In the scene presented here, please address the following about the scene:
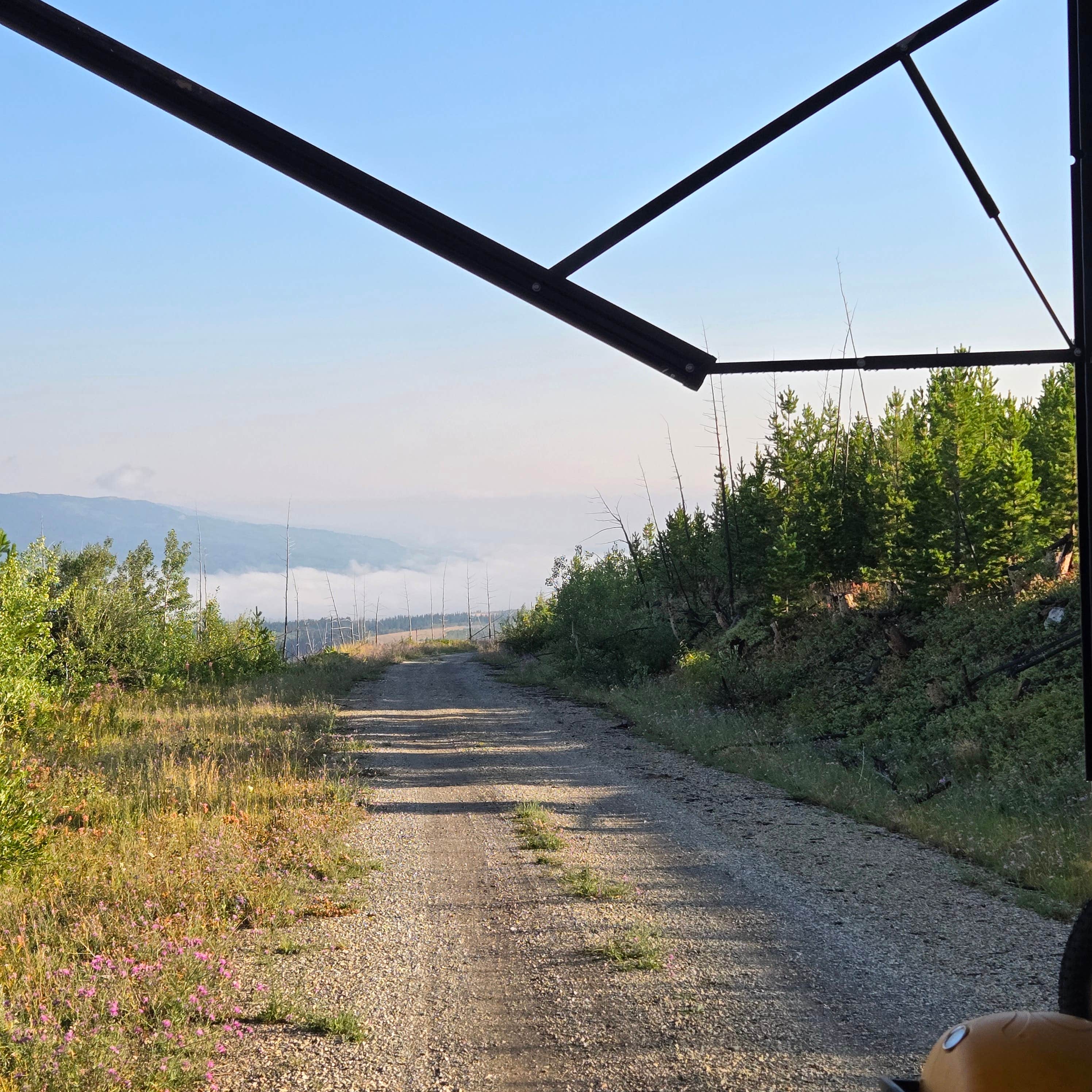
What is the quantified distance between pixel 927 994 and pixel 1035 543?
97.4 feet

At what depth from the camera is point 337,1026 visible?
4969 mm

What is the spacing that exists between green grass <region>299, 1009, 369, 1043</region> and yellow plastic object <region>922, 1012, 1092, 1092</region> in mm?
3581

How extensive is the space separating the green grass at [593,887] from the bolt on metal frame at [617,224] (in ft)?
17.1

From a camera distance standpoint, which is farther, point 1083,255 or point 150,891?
point 150,891

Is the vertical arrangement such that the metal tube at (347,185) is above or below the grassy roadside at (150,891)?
above

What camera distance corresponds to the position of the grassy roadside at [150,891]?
455 centimetres

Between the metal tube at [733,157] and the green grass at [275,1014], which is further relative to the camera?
the green grass at [275,1014]

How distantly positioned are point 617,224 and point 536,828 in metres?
8.43

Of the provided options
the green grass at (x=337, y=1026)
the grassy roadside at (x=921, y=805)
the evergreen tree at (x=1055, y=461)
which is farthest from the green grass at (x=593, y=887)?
the evergreen tree at (x=1055, y=461)

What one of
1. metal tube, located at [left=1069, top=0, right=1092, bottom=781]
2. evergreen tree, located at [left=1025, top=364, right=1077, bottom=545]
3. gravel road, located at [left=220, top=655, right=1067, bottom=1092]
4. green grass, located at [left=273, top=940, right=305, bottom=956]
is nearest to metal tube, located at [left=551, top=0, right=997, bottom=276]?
metal tube, located at [left=1069, top=0, right=1092, bottom=781]

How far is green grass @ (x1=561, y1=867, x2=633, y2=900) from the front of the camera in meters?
7.54

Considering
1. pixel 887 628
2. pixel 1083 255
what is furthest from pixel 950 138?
pixel 887 628

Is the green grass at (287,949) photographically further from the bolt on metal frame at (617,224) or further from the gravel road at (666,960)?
the bolt on metal frame at (617,224)

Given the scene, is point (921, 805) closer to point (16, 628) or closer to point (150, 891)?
point (150, 891)
